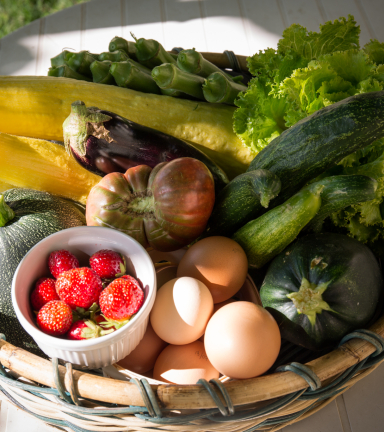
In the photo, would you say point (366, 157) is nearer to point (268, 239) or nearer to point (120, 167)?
point (268, 239)

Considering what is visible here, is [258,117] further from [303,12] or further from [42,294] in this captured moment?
[303,12]

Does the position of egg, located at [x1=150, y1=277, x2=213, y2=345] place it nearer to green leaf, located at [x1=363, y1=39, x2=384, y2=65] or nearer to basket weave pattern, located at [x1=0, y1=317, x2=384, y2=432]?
basket weave pattern, located at [x1=0, y1=317, x2=384, y2=432]

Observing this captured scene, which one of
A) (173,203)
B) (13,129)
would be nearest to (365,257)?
(173,203)

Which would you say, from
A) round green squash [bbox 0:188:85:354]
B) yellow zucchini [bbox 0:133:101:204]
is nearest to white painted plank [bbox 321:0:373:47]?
yellow zucchini [bbox 0:133:101:204]

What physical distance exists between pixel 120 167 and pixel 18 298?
42 centimetres

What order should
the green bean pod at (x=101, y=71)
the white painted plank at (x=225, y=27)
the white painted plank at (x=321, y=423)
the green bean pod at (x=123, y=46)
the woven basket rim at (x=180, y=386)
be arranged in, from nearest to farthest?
1. the woven basket rim at (x=180, y=386)
2. the white painted plank at (x=321, y=423)
3. the green bean pod at (x=101, y=71)
4. the green bean pod at (x=123, y=46)
5. the white painted plank at (x=225, y=27)

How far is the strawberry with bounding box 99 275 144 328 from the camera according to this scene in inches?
28.0

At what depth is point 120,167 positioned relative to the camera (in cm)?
101

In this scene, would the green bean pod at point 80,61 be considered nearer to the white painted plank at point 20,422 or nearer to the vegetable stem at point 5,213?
the vegetable stem at point 5,213

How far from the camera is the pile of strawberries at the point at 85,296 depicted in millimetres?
710

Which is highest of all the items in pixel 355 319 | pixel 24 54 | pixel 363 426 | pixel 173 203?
pixel 24 54

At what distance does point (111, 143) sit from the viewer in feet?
3.24

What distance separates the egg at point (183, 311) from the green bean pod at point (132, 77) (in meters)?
0.68

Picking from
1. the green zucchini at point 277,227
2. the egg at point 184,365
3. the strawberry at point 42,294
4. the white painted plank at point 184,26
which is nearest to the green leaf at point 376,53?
the green zucchini at point 277,227
